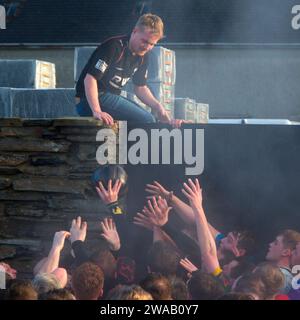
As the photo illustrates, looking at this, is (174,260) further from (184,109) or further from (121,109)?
(184,109)

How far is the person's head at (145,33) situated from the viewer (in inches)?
253

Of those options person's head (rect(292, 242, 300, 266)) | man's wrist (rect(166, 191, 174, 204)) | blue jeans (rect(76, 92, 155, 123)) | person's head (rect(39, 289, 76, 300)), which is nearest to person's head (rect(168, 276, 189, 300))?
person's head (rect(39, 289, 76, 300))

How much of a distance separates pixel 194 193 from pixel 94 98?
3.66 ft

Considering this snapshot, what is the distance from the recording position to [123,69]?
6707 mm

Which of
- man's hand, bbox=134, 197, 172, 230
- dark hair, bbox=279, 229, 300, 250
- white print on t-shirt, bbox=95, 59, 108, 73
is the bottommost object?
dark hair, bbox=279, 229, 300, 250

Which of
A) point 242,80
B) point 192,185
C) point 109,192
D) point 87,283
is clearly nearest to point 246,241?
point 192,185

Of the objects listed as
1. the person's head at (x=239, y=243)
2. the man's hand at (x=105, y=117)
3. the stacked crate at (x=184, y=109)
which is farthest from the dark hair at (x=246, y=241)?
the stacked crate at (x=184, y=109)

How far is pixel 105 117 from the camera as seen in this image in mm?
6410

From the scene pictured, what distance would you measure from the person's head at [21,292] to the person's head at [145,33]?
7.99 feet

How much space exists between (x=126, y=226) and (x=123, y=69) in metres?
1.32

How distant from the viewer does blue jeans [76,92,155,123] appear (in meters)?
6.61

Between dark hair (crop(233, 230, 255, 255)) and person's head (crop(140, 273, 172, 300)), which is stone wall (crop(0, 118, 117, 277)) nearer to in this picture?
dark hair (crop(233, 230, 255, 255))

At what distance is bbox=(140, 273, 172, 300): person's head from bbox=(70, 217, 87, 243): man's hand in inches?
52.4
